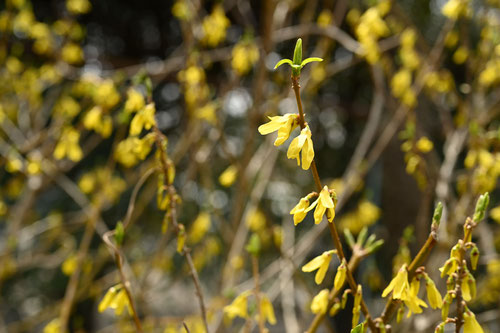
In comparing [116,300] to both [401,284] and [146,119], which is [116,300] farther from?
[401,284]

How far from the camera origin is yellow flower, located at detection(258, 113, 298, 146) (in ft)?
2.45

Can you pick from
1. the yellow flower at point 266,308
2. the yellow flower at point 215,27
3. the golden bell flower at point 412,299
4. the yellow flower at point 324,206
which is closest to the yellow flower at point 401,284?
the golden bell flower at point 412,299

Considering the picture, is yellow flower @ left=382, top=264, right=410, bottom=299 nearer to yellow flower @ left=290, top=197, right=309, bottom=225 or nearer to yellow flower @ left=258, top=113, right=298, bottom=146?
yellow flower @ left=290, top=197, right=309, bottom=225

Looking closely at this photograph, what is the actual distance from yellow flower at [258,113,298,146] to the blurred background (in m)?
0.38

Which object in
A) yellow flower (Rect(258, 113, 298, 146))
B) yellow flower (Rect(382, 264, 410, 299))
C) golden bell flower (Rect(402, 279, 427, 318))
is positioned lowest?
golden bell flower (Rect(402, 279, 427, 318))

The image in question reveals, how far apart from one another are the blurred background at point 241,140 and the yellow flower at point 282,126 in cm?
38

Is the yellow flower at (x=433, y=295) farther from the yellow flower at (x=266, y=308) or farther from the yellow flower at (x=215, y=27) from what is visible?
the yellow flower at (x=215, y=27)

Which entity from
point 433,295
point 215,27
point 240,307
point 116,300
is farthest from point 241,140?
point 433,295

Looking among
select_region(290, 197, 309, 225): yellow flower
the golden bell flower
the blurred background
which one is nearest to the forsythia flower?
the blurred background

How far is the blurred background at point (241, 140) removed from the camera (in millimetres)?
2031

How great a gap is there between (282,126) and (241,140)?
4702 millimetres

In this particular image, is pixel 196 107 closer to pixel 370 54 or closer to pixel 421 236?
pixel 370 54

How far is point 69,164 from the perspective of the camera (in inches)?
120

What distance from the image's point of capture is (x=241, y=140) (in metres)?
5.45
